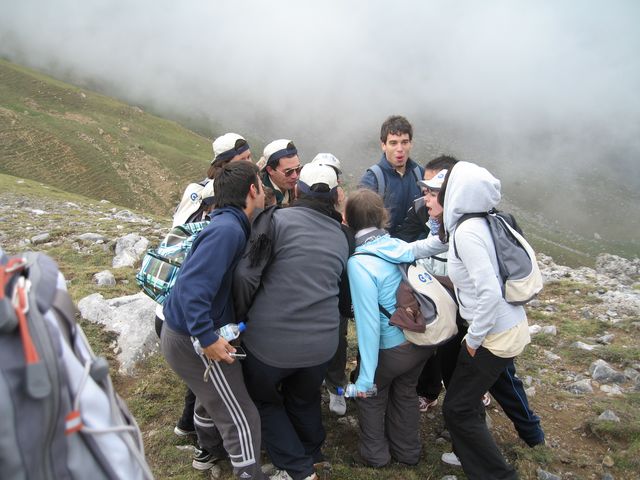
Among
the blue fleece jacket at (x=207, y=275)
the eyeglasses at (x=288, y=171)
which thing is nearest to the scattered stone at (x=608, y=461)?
the blue fleece jacket at (x=207, y=275)

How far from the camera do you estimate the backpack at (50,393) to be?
1.71m

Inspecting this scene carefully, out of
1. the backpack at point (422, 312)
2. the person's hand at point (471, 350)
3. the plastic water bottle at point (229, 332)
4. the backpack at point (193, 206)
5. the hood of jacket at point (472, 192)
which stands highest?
the hood of jacket at point (472, 192)

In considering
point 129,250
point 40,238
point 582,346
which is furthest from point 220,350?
point 40,238

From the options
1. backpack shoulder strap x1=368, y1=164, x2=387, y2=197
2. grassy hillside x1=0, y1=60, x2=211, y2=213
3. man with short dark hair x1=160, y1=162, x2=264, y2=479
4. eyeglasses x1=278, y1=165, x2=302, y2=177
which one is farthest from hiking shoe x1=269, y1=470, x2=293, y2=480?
grassy hillside x1=0, y1=60, x2=211, y2=213

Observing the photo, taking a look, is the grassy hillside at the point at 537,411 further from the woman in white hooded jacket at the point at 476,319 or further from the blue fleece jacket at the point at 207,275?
the blue fleece jacket at the point at 207,275

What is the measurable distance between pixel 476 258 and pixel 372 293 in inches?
43.6

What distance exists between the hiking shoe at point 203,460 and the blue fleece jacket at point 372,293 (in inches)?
75.4

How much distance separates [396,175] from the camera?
6523 mm

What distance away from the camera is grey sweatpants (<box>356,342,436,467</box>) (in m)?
4.99

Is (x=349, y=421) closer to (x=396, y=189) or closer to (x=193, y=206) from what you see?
(x=396, y=189)

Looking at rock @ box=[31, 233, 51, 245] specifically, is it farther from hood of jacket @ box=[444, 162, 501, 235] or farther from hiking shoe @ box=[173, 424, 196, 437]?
hood of jacket @ box=[444, 162, 501, 235]

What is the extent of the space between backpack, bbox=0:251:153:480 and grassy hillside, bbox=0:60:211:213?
35.4 metres

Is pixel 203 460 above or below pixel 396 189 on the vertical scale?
below

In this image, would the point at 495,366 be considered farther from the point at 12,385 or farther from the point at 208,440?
the point at 12,385
